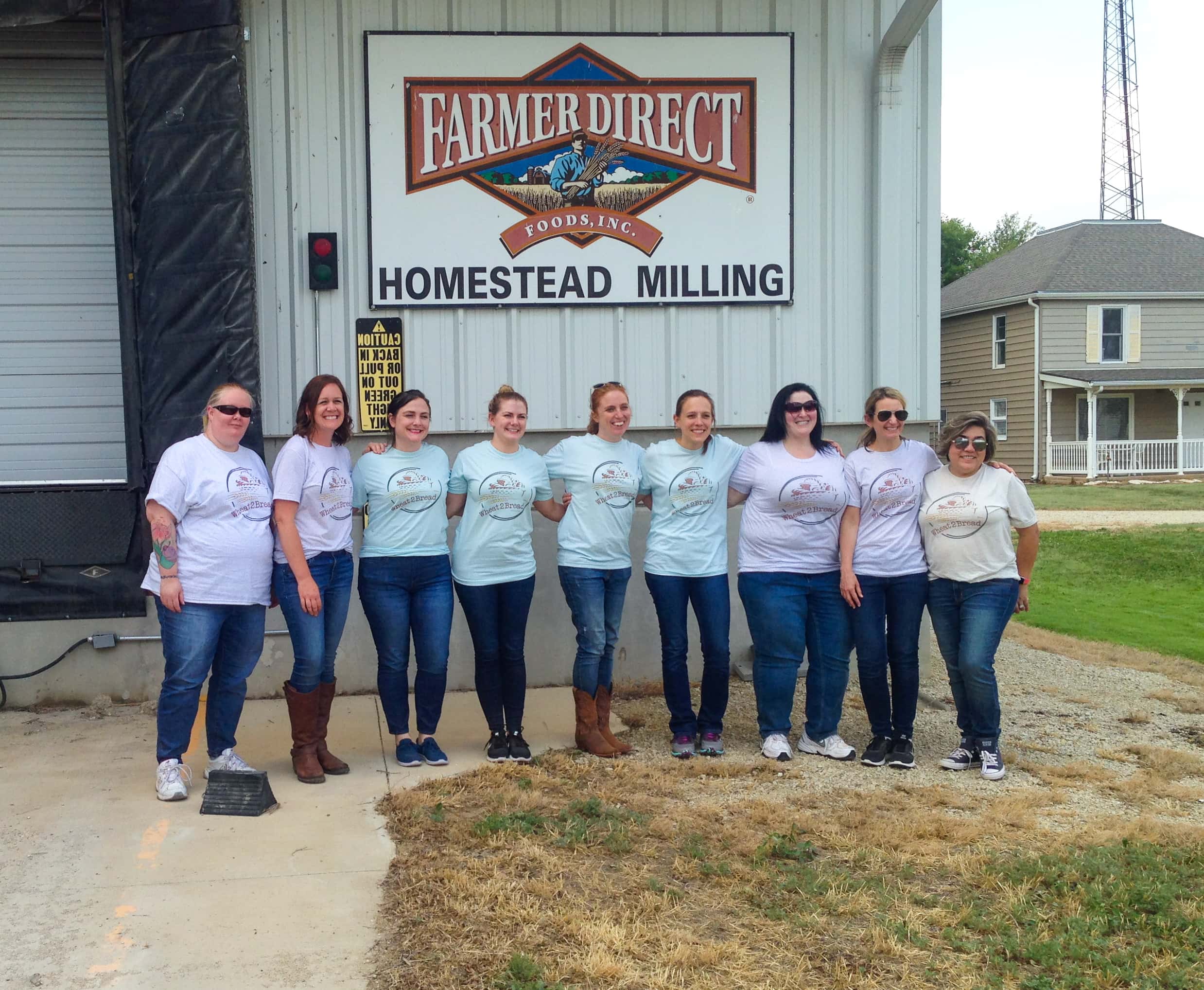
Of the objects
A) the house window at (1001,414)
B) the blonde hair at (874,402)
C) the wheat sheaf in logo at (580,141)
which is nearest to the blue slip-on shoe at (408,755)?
the blonde hair at (874,402)

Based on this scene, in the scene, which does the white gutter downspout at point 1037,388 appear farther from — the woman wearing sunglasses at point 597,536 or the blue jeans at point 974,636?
the woman wearing sunglasses at point 597,536

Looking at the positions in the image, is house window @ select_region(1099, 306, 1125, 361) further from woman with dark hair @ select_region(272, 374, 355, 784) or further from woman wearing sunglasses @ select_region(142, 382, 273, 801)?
woman wearing sunglasses @ select_region(142, 382, 273, 801)

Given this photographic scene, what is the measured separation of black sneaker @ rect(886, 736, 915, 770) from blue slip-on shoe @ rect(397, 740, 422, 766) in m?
2.26

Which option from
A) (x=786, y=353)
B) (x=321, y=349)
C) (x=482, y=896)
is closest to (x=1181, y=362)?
(x=786, y=353)

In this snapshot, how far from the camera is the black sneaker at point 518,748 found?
5582mm

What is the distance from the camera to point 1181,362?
29281mm

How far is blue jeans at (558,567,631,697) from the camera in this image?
18.3ft

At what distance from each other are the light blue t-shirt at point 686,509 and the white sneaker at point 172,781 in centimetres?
232

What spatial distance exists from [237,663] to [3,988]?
205 centimetres

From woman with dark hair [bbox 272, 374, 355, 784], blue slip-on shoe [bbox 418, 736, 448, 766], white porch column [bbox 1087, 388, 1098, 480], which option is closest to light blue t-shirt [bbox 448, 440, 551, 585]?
woman with dark hair [bbox 272, 374, 355, 784]

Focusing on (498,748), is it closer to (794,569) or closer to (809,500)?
(794,569)

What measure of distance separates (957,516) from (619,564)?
62.9 inches

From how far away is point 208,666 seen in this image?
5.13 m

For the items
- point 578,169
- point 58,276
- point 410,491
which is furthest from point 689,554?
point 58,276
